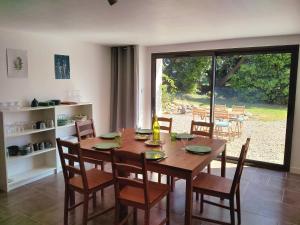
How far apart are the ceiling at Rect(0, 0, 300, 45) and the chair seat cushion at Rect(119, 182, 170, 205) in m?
1.70

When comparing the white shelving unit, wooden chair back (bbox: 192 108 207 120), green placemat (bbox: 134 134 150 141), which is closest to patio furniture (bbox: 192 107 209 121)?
wooden chair back (bbox: 192 108 207 120)

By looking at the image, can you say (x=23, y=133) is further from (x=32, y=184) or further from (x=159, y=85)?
(x=159, y=85)

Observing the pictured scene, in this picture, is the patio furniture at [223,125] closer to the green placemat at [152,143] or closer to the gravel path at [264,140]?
the gravel path at [264,140]

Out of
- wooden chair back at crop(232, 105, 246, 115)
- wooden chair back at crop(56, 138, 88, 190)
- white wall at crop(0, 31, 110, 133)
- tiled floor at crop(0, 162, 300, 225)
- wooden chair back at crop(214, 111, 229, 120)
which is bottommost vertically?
tiled floor at crop(0, 162, 300, 225)

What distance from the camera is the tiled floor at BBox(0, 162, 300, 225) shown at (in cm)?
273

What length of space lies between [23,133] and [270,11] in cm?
339

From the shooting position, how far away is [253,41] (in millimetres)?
4184

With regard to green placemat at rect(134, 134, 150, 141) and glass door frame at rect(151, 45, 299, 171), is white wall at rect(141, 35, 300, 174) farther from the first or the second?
green placemat at rect(134, 134, 150, 141)

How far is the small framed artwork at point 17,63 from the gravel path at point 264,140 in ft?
12.2

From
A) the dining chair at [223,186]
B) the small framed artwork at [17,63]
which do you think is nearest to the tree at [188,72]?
the dining chair at [223,186]

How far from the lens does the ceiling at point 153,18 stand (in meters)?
2.34

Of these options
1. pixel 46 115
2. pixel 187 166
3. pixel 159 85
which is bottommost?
pixel 187 166

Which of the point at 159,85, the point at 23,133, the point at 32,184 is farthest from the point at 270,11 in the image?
the point at 32,184

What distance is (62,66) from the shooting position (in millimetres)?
4316
